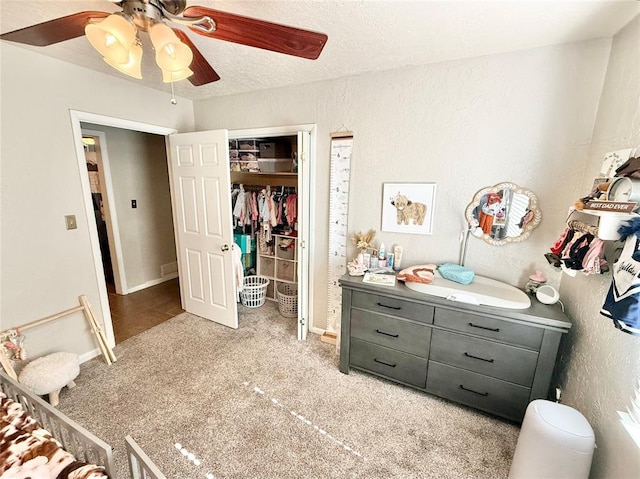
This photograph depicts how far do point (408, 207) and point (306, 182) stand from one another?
2.98 feet

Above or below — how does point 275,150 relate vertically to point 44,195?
above

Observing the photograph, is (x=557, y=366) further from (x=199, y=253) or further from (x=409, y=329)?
(x=199, y=253)

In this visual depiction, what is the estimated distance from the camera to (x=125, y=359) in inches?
92.4

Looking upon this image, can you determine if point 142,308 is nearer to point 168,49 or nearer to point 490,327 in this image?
point 168,49

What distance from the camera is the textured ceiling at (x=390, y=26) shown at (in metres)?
1.30

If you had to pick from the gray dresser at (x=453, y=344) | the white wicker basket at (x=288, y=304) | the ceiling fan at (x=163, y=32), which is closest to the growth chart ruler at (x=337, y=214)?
the gray dresser at (x=453, y=344)

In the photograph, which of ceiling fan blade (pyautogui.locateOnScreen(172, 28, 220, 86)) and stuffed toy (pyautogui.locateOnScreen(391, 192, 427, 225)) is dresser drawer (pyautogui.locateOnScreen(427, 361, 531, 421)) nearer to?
stuffed toy (pyautogui.locateOnScreen(391, 192, 427, 225))

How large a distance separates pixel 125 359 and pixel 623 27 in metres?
4.00

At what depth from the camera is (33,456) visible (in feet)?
3.37

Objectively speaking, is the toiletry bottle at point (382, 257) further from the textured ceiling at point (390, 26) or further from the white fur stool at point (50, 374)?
the white fur stool at point (50, 374)

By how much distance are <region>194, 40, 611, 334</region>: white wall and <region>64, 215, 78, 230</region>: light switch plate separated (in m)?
1.82

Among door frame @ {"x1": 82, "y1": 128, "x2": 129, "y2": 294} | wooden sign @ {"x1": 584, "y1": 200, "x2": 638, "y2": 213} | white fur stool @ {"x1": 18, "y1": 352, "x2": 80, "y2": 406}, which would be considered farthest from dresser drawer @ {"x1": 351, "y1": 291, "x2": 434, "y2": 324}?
door frame @ {"x1": 82, "y1": 128, "x2": 129, "y2": 294}

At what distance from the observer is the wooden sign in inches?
43.3

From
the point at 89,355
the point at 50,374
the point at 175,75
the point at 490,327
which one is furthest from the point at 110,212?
the point at 490,327
